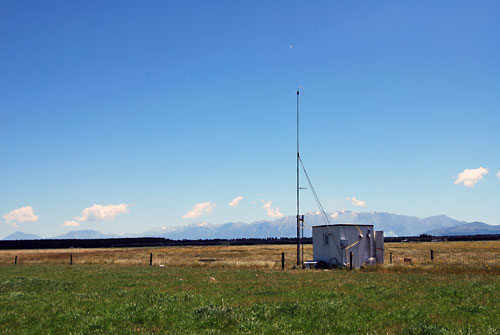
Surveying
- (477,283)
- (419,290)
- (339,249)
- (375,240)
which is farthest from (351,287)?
(375,240)

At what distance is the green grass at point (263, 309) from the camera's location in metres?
13.9

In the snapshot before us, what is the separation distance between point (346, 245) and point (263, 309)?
77.9 ft

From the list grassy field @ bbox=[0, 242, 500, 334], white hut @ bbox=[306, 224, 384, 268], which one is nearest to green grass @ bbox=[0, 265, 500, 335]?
grassy field @ bbox=[0, 242, 500, 334]

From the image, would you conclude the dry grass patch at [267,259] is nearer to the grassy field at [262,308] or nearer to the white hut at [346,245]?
the white hut at [346,245]

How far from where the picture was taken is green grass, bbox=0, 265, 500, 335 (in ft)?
45.5

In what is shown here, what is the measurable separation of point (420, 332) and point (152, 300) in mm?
11350

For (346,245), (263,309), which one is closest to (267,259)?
(346,245)

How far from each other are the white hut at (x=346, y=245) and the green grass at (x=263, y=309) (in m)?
13.5

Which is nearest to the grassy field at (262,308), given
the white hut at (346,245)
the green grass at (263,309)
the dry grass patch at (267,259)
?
the green grass at (263,309)

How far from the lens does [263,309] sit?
16203 millimetres

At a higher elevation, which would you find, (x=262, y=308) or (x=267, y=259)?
(x=262, y=308)

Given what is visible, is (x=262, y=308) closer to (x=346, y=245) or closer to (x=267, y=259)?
(x=346, y=245)

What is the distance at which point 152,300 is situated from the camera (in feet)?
61.7

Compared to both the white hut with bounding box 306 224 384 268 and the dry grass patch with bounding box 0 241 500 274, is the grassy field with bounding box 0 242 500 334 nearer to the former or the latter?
the dry grass patch with bounding box 0 241 500 274
